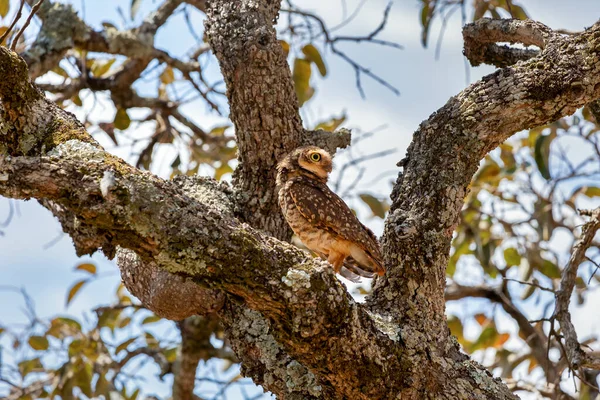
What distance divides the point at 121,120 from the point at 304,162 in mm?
1989

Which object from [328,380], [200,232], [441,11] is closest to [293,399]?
[328,380]

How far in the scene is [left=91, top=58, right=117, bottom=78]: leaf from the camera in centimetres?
523

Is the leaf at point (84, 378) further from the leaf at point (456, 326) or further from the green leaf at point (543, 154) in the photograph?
the green leaf at point (543, 154)

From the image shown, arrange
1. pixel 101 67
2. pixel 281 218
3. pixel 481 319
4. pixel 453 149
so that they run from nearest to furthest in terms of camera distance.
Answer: pixel 453 149 → pixel 281 218 → pixel 101 67 → pixel 481 319

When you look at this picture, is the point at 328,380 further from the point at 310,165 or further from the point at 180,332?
the point at 180,332

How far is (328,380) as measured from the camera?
256cm

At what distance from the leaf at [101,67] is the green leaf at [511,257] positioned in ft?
10.2

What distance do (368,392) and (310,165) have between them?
1.33 metres

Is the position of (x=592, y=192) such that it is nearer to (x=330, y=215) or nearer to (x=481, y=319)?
(x=481, y=319)

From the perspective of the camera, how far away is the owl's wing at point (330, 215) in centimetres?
347

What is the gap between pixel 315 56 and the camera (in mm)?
5230

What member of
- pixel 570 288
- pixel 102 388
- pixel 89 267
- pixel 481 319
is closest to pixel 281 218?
pixel 570 288

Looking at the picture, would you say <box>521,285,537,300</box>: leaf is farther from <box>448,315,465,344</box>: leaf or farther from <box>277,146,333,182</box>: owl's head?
<box>277,146,333,182</box>: owl's head

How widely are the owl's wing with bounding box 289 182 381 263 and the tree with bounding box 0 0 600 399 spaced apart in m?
0.15
